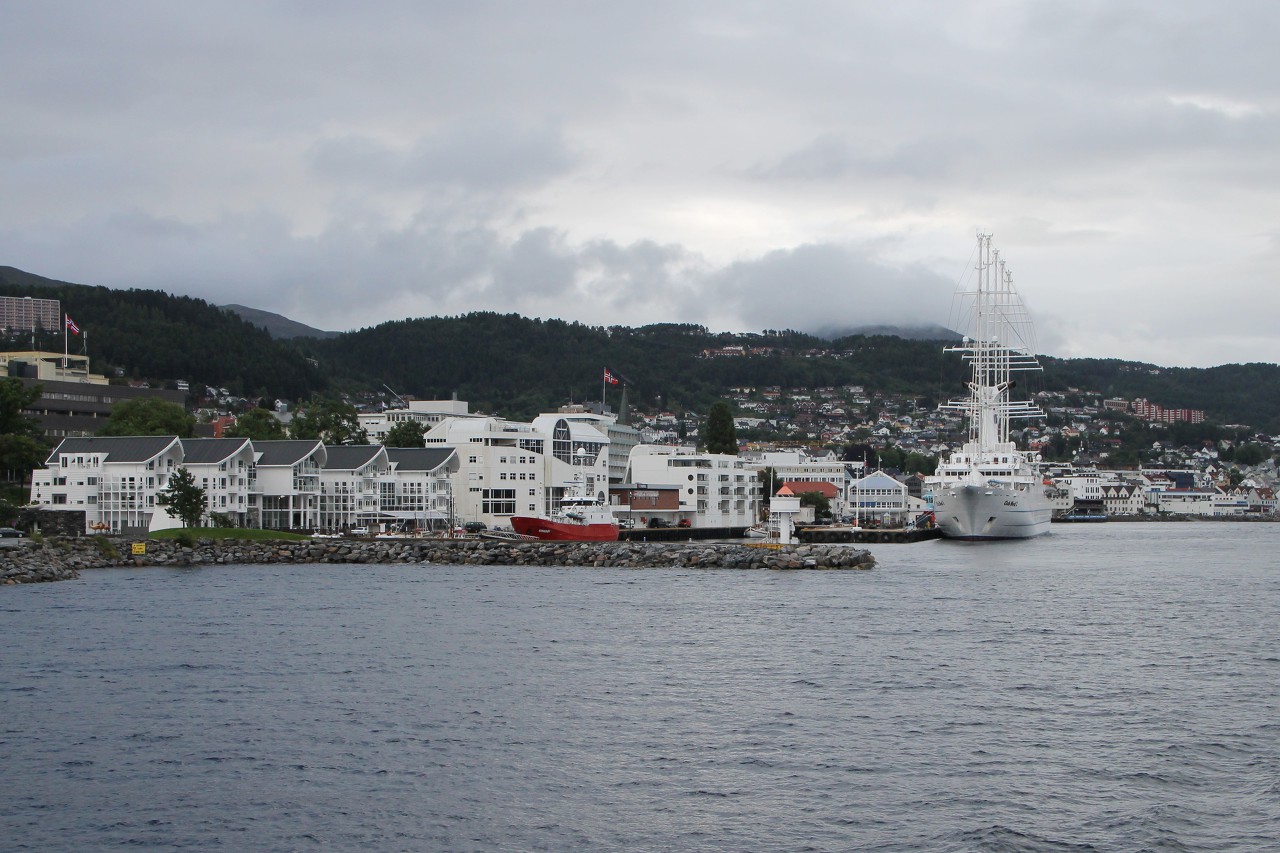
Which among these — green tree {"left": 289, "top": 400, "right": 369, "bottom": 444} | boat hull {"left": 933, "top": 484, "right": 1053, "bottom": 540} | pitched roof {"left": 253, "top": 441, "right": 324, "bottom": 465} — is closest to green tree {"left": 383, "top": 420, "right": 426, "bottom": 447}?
green tree {"left": 289, "top": 400, "right": 369, "bottom": 444}

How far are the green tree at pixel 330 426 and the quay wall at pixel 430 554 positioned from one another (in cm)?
3085

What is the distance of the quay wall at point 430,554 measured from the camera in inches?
2416

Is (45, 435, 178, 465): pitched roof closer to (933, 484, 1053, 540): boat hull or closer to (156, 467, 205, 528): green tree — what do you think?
(156, 467, 205, 528): green tree

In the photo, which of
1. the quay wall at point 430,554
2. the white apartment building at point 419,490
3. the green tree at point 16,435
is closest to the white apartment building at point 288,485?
the white apartment building at point 419,490

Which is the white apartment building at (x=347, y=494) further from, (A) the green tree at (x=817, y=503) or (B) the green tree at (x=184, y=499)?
(A) the green tree at (x=817, y=503)

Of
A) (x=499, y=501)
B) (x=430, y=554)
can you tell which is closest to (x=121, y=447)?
(x=430, y=554)

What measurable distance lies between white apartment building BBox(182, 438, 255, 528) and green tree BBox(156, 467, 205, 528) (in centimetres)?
330

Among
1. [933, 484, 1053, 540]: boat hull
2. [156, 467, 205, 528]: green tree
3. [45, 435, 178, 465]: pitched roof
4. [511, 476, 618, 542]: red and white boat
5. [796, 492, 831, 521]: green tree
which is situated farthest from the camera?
[796, 492, 831, 521]: green tree

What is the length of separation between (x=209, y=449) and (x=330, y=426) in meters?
25.0

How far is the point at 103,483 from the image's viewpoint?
75938 millimetres

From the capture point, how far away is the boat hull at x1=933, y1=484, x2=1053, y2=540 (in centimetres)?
9119

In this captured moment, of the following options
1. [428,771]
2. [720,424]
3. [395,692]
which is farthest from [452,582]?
[720,424]

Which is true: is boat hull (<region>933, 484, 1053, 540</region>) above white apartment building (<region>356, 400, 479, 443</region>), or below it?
below

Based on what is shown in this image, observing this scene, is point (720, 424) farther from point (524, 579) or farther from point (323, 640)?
point (323, 640)
